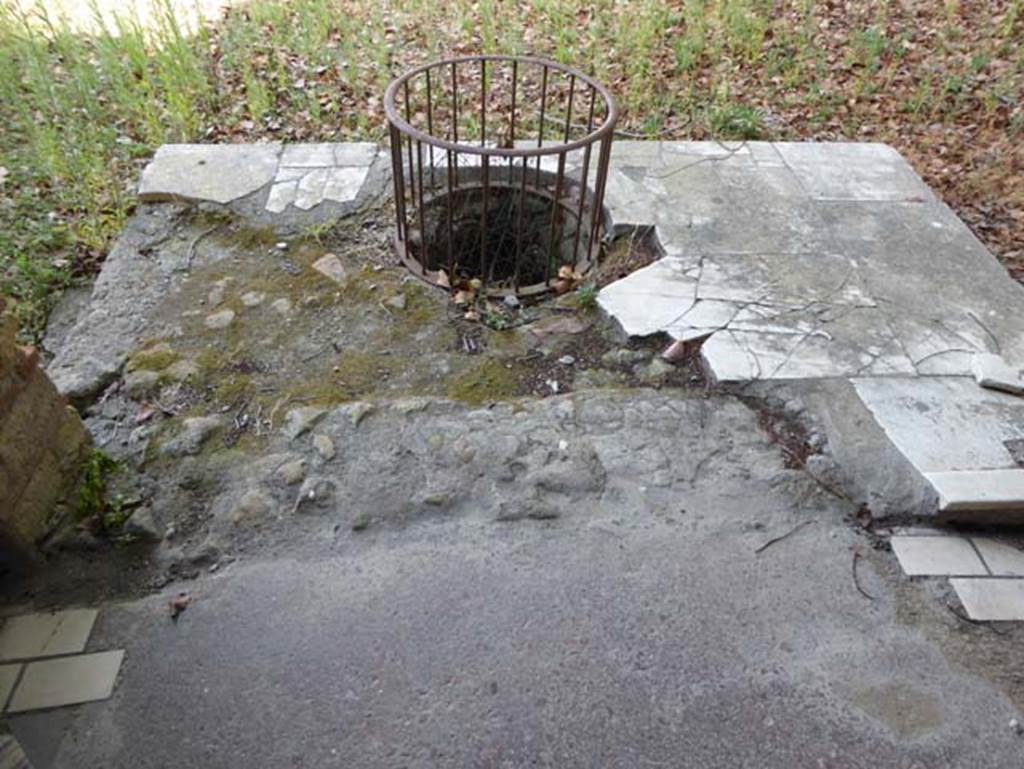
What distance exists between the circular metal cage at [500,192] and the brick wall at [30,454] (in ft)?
5.67

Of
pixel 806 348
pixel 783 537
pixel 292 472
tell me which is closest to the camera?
pixel 783 537

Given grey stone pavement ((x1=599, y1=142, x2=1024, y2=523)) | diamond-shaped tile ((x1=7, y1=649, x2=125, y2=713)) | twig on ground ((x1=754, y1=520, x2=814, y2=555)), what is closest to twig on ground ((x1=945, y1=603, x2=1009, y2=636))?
grey stone pavement ((x1=599, y1=142, x2=1024, y2=523))

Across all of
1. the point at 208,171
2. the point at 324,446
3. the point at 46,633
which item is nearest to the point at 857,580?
the point at 324,446

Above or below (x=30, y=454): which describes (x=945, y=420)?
below

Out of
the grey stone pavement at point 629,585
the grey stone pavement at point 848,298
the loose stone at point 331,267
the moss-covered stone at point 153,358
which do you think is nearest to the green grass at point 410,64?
the grey stone pavement at point 848,298

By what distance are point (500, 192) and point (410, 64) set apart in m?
2.43

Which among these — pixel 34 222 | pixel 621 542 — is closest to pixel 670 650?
pixel 621 542

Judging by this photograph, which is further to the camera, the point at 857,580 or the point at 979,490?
the point at 979,490

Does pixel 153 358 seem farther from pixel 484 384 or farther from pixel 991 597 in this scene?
pixel 991 597

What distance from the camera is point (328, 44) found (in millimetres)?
6043

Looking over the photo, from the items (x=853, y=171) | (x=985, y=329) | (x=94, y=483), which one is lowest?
(x=94, y=483)

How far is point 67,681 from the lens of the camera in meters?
2.04

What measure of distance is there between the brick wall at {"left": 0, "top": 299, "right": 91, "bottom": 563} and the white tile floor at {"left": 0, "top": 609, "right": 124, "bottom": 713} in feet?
0.81

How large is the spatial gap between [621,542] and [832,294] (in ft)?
6.14
